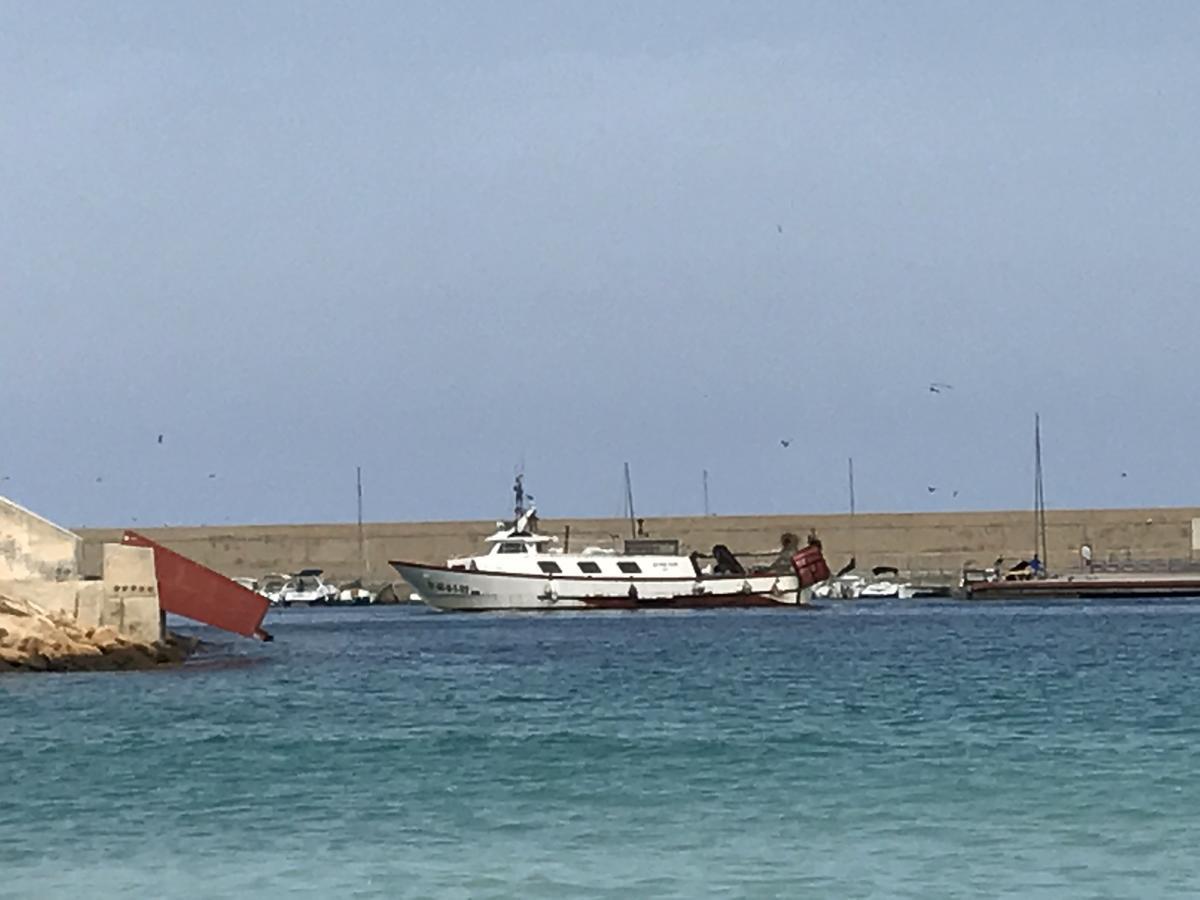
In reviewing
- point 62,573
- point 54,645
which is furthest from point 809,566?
point 62,573

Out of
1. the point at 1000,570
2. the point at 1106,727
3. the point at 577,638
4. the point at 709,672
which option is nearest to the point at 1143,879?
the point at 1106,727

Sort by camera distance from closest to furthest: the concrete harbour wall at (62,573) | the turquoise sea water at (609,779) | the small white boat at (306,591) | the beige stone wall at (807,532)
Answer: the turquoise sea water at (609,779) < the concrete harbour wall at (62,573) < the small white boat at (306,591) < the beige stone wall at (807,532)

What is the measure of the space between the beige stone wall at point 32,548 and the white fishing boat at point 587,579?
128 feet

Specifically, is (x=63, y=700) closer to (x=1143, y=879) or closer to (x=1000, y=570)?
(x=1143, y=879)

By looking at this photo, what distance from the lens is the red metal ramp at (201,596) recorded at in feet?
149

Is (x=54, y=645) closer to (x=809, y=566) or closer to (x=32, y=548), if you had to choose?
(x=32, y=548)

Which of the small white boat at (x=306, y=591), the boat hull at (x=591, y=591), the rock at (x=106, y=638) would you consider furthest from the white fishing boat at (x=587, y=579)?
the rock at (x=106, y=638)

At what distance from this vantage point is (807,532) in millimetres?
99750

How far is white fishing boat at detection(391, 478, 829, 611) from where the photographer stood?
79.2 m

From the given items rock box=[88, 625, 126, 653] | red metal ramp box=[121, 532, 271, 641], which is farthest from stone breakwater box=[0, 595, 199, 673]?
red metal ramp box=[121, 532, 271, 641]

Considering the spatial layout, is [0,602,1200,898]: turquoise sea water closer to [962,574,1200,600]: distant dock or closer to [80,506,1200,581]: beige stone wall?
[962,574,1200,600]: distant dock

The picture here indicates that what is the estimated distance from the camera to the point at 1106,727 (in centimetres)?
3089

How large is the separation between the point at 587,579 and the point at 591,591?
41cm

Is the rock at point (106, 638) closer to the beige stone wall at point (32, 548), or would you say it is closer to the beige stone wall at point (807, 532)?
the beige stone wall at point (32, 548)
